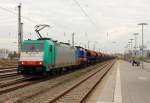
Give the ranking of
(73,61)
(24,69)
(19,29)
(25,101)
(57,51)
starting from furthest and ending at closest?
(19,29), (73,61), (57,51), (24,69), (25,101)

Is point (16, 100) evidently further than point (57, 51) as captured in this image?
No

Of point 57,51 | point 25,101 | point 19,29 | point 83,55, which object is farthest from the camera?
point 83,55

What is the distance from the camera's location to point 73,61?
4312 cm

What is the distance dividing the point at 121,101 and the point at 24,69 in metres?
12.3

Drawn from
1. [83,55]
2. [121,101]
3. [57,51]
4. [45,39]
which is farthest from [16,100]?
[83,55]

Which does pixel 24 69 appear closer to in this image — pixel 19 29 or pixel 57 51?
pixel 57 51

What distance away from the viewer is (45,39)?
27781 mm

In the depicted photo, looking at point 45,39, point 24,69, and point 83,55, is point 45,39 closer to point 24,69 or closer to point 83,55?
point 24,69

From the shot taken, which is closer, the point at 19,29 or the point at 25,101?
the point at 25,101

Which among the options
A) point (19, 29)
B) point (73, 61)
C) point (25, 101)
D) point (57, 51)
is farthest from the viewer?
point (19, 29)

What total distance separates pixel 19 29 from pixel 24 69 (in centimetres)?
2172

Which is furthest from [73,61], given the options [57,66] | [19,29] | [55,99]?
[55,99]

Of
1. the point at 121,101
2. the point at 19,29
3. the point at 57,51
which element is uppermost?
the point at 19,29

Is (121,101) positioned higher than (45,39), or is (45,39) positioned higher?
(45,39)
